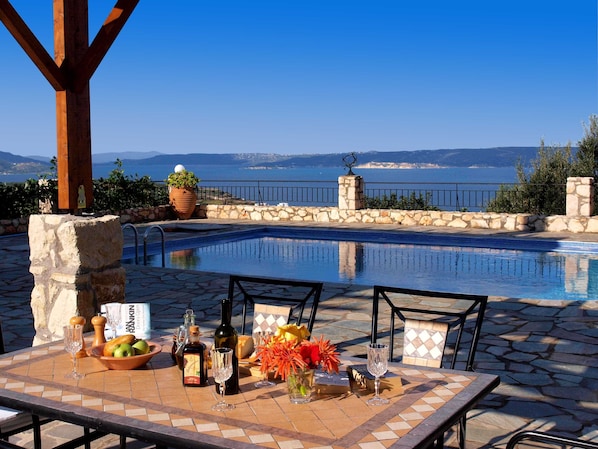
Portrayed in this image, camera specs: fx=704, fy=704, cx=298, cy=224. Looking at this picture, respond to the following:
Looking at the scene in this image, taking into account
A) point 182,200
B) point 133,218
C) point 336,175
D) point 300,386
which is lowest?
point 133,218

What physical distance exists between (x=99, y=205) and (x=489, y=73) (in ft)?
103

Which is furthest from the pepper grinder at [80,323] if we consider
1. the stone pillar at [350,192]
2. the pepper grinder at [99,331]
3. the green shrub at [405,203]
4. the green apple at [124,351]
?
the green shrub at [405,203]

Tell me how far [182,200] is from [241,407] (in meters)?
13.9

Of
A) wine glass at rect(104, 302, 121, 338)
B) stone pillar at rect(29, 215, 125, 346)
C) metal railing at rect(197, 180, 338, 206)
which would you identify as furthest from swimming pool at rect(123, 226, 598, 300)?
wine glass at rect(104, 302, 121, 338)

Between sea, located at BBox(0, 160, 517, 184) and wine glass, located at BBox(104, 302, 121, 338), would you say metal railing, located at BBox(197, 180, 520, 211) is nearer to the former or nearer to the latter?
wine glass, located at BBox(104, 302, 121, 338)

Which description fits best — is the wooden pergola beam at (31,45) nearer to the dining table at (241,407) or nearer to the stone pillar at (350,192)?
the dining table at (241,407)

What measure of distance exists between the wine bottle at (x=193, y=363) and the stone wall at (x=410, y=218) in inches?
461

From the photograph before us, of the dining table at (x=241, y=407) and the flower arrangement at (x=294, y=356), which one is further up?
the flower arrangement at (x=294, y=356)

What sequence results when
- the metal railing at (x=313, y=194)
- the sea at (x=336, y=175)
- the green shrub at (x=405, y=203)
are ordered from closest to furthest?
the metal railing at (x=313, y=194), the green shrub at (x=405, y=203), the sea at (x=336, y=175)

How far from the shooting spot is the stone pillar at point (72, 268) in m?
4.13

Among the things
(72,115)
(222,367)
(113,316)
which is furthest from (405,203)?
(222,367)

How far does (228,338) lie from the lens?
2529mm

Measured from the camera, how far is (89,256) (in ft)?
13.7

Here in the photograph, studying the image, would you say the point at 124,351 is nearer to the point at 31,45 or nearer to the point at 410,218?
the point at 31,45
